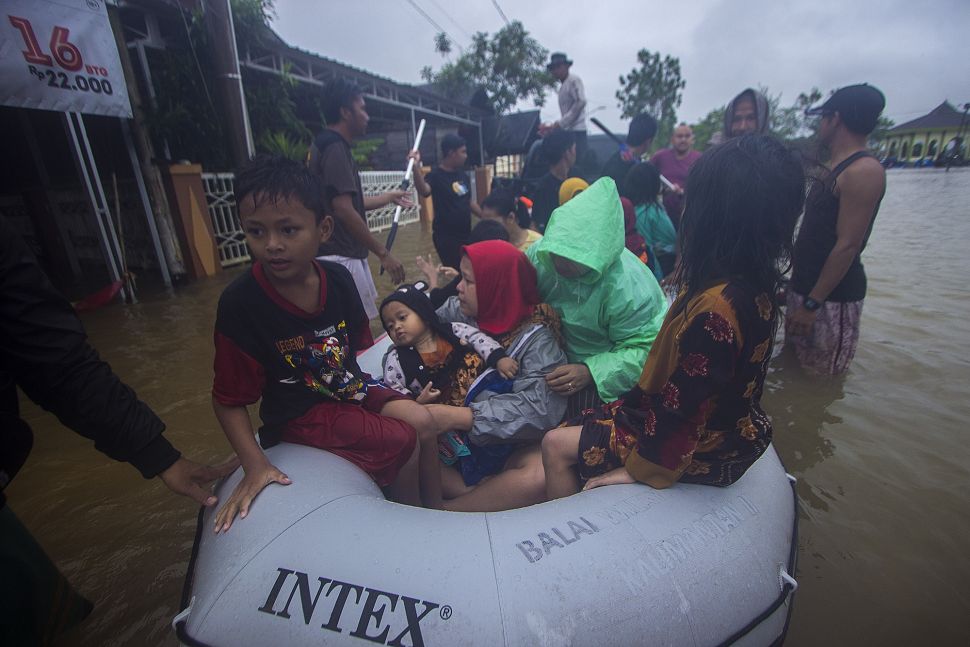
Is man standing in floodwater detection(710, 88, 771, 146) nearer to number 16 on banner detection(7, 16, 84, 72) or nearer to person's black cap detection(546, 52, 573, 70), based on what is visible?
person's black cap detection(546, 52, 573, 70)

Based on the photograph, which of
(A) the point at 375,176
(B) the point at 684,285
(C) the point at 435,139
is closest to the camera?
Answer: (B) the point at 684,285

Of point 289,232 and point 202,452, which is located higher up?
point 289,232

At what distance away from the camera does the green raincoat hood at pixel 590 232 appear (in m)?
1.79

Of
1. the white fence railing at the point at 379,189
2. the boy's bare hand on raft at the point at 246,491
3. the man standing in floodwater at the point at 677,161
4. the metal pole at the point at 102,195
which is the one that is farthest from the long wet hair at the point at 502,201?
the white fence railing at the point at 379,189

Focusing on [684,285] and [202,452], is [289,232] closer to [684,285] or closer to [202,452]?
[684,285]

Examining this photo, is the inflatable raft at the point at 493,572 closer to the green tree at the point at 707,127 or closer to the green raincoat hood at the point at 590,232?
the green raincoat hood at the point at 590,232

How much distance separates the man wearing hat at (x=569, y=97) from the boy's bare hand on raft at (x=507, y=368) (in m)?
4.53

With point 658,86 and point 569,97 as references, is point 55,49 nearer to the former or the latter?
point 569,97

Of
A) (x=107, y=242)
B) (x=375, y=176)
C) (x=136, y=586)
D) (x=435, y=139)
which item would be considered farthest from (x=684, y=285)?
(x=435, y=139)

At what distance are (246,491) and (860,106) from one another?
307 cm

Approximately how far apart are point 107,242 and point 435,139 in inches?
548

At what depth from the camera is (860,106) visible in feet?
7.18

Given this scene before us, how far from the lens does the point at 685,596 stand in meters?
1.07

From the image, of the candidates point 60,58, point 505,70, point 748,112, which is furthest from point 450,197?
point 505,70
